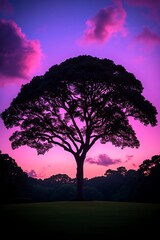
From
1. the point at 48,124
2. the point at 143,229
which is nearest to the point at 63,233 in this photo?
the point at 143,229

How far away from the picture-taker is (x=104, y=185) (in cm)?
9044

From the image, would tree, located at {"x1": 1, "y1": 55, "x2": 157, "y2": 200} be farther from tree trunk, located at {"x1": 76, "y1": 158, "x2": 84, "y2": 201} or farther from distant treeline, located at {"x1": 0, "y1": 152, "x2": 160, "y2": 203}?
distant treeline, located at {"x1": 0, "y1": 152, "x2": 160, "y2": 203}

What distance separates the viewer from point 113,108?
25734 millimetres

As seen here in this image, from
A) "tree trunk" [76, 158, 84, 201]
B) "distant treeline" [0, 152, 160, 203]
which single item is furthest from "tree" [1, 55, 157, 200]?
"distant treeline" [0, 152, 160, 203]

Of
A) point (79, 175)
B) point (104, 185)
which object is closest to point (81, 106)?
point (79, 175)

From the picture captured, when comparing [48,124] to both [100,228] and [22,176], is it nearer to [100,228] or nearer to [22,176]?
[100,228]

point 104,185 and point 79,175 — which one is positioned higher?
point 104,185

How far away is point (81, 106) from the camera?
87.0 feet

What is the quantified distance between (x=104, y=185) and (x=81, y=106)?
69.2 metres

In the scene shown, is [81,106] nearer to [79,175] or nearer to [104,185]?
[79,175]

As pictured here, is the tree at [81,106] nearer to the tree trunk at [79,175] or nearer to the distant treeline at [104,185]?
the tree trunk at [79,175]

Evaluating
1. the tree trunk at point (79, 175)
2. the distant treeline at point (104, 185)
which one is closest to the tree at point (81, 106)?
the tree trunk at point (79, 175)

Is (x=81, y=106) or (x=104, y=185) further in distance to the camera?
(x=104, y=185)

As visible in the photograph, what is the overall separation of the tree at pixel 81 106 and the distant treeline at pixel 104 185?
14.5 metres
